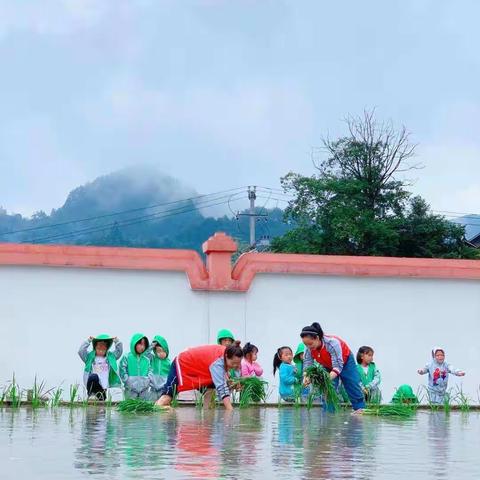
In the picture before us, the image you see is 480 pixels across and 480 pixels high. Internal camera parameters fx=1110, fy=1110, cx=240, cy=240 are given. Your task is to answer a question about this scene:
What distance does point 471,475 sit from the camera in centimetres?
663

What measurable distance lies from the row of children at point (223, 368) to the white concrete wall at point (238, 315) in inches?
77.9

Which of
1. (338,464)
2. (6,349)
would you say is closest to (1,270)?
(6,349)

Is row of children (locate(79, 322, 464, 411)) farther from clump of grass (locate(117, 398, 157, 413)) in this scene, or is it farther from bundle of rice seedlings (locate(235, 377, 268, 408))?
clump of grass (locate(117, 398, 157, 413))

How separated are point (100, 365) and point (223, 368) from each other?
305 cm

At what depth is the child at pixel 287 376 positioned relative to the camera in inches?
574

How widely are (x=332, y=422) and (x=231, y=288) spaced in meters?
7.19

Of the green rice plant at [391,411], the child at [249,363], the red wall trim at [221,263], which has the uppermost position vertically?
the red wall trim at [221,263]

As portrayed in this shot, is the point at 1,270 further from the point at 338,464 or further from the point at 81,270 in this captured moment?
the point at 338,464

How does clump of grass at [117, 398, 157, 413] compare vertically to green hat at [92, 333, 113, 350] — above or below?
below

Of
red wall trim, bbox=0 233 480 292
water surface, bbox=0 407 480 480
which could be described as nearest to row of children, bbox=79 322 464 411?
water surface, bbox=0 407 480 480

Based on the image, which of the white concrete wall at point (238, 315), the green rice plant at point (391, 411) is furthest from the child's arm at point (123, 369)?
the green rice plant at point (391, 411)

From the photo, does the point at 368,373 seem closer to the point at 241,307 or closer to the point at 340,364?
the point at 340,364

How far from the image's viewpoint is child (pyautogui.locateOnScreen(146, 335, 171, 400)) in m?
14.9

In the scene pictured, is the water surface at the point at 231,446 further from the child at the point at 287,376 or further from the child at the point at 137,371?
the child at the point at 137,371
